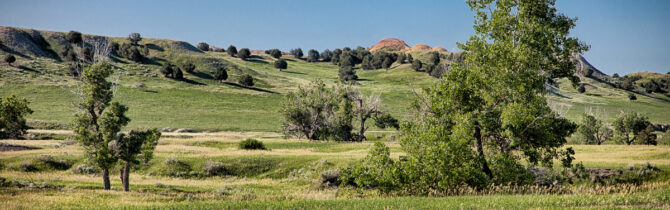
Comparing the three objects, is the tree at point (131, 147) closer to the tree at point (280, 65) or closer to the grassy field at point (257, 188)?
the grassy field at point (257, 188)

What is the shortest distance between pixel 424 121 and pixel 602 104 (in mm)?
135057

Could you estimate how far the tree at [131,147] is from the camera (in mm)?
24656

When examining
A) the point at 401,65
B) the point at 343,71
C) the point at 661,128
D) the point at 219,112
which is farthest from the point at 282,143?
the point at 401,65

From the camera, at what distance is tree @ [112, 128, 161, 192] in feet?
80.9

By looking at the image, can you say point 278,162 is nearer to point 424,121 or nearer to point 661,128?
point 424,121

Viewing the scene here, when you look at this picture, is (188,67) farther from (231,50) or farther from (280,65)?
(231,50)

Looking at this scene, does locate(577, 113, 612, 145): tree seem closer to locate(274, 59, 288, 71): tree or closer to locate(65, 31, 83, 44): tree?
locate(274, 59, 288, 71): tree

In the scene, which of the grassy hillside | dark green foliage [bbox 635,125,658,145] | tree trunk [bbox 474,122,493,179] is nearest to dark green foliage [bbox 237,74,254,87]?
the grassy hillside

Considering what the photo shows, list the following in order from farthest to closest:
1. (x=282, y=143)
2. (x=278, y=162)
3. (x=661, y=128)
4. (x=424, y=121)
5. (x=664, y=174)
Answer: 1. (x=661, y=128)
2. (x=282, y=143)
3. (x=278, y=162)
4. (x=664, y=174)
5. (x=424, y=121)

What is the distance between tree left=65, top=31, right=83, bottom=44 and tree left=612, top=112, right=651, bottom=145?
151m

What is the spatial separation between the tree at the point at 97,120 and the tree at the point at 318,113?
3678cm

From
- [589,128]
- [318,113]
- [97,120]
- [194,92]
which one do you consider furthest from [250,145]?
[194,92]

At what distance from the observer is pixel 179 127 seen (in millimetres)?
81812

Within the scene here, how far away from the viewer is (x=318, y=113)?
204ft
